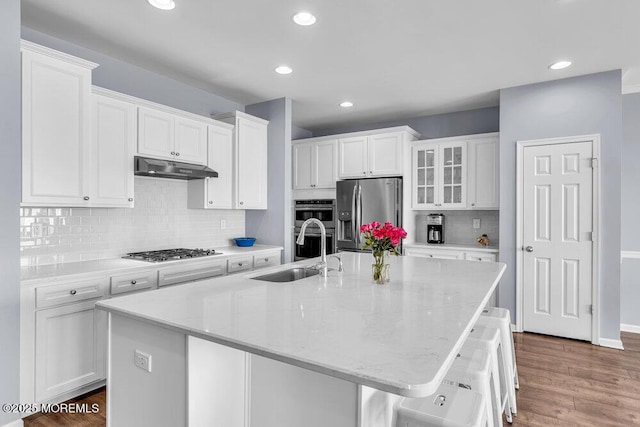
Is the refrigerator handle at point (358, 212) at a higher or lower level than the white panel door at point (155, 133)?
lower

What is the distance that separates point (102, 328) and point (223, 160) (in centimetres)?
206

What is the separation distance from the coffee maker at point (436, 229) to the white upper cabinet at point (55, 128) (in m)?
3.88

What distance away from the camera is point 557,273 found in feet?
12.3

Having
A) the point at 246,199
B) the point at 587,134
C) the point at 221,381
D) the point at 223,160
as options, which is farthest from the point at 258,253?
the point at 587,134

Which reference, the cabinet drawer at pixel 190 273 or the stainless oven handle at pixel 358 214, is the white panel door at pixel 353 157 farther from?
the cabinet drawer at pixel 190 273

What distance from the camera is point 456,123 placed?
195 inches

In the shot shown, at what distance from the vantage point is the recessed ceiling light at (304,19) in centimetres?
252

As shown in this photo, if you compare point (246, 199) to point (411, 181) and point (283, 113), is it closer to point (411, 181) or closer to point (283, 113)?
point (283, 113)

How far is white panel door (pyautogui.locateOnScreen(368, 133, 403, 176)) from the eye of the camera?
4.68 m

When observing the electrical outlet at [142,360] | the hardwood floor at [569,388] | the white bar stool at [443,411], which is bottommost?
the hardwood floor at [569,388]

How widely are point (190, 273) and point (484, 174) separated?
11.7 feet

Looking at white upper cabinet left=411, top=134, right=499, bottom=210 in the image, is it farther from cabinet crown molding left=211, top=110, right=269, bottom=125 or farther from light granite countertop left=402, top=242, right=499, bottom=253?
cabinet crown molding left=211, top=110, right=269, bottom=125

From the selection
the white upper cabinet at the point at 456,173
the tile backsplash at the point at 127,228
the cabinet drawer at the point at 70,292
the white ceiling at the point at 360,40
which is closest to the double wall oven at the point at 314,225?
the tile backsplash at the point at 127,228

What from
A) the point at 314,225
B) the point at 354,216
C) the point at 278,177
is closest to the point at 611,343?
the point at 354,216
